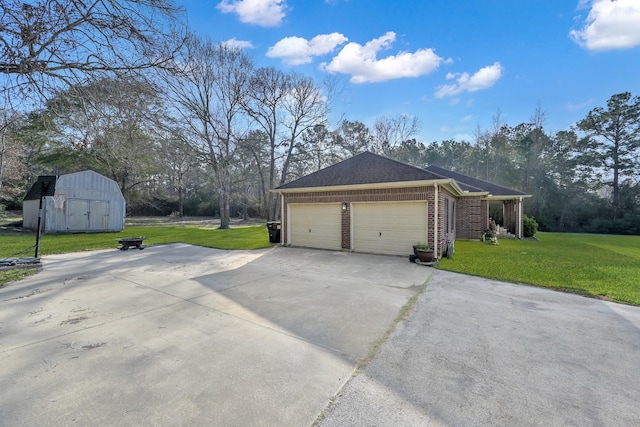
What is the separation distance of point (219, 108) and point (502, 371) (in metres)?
23.3

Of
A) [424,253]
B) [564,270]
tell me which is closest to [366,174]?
[424,253]

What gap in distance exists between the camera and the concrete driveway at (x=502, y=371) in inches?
83.5

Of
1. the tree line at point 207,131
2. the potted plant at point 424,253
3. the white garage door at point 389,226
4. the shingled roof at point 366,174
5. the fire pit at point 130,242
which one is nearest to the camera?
the tree line at point 207,131

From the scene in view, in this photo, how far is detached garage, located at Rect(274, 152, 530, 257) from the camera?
9086 mm

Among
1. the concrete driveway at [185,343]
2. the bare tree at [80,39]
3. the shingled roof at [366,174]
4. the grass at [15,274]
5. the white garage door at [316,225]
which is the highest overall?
the bare tree at [80,39]

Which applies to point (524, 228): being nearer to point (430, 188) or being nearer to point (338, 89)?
point (430, 188)

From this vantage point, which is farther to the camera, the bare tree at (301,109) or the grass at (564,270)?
the bare tree at (301,109)

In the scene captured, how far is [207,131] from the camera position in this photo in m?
21.3

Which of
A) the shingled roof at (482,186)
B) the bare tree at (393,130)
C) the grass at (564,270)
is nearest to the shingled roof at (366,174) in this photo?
the grass at (564,270)

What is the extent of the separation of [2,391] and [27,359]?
2.09 feet

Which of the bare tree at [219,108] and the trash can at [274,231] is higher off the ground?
the bare tree at [219,108]

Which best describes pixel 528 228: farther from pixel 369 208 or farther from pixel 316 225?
pixel 316 225

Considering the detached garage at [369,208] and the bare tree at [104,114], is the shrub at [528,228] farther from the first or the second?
the bare tree at [104,114]

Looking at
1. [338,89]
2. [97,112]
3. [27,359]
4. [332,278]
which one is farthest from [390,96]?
[27,359]
